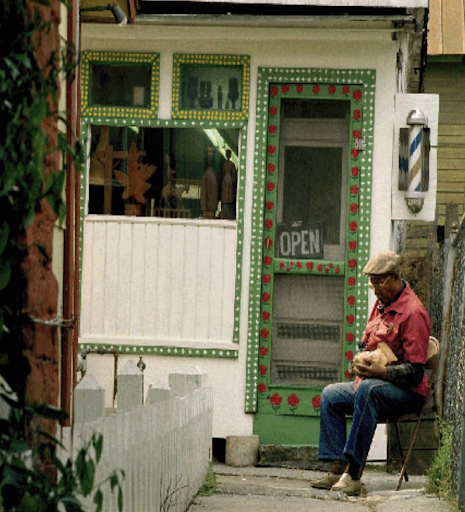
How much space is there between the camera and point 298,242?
945 centimetres

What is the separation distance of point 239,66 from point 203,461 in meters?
3.46

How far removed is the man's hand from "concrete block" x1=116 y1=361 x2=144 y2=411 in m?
2.87

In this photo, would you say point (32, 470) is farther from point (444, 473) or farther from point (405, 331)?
point (405, 331)

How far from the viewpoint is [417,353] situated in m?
7.49

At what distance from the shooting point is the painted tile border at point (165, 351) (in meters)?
9.36

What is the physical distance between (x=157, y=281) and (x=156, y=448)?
162 inches

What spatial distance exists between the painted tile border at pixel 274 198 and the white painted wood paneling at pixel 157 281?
9.4 inches

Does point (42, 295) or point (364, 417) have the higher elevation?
point (42, 295)

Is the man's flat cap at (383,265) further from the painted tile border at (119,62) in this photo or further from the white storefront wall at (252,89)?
the painted tile border at (119,62)

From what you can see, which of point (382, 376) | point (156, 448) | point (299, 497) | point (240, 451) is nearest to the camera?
point (156, 448)

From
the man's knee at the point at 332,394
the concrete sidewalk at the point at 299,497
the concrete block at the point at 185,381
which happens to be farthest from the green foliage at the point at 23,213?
the man's knee at the point at 332,394

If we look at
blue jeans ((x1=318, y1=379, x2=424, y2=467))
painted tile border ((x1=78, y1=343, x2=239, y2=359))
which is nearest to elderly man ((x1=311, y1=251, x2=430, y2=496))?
blue jeans ((x1=318, y1=379, x2=424, y2=467))

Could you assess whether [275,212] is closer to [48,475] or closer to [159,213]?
[159,213]

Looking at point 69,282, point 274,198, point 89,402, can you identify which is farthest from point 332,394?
point 89,402
